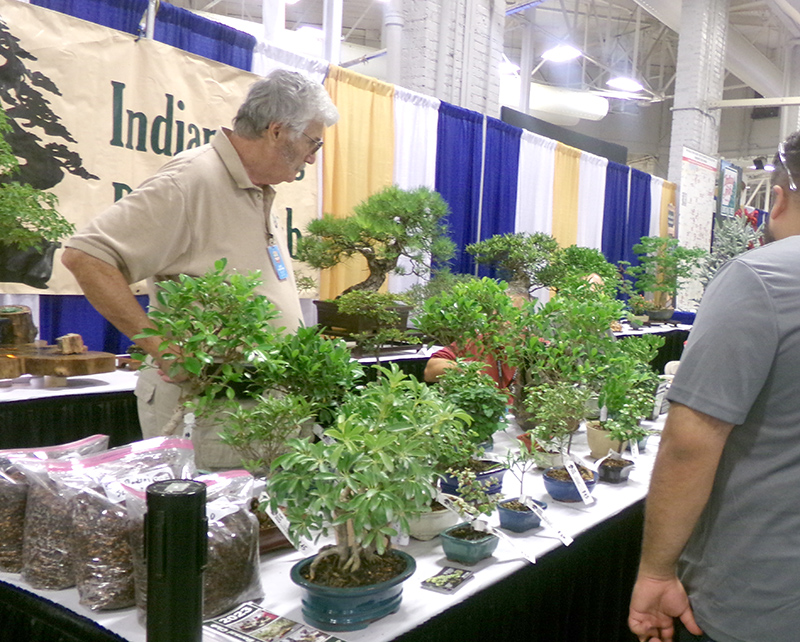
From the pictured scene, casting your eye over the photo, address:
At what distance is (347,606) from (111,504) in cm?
35

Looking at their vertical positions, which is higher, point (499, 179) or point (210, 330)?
point (499, 179)

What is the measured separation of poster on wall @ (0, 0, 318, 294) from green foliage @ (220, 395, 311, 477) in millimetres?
1919

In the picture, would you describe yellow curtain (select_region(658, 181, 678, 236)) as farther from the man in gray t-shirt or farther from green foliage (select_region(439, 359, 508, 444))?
the man in gray t-shirt

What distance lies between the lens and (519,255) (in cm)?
455

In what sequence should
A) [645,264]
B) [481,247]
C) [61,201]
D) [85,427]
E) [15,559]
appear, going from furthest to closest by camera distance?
[645,264], [481,247], [61,201], [85,427], [15,559]

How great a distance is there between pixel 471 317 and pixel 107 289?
96 centimetres

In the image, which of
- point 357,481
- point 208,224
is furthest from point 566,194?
point 357,481

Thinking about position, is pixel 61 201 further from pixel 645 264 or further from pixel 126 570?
pixel 645 264

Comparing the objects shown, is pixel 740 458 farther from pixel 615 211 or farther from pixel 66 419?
pixel 615 211

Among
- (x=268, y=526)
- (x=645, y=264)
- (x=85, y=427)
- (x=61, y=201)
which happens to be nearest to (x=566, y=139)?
(x=645, y=264)

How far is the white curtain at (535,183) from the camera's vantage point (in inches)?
216

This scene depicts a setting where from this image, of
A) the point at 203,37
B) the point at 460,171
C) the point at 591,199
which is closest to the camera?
the point at 203,37

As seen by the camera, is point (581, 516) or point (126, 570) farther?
point (581, 516)

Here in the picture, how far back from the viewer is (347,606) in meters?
0.92
